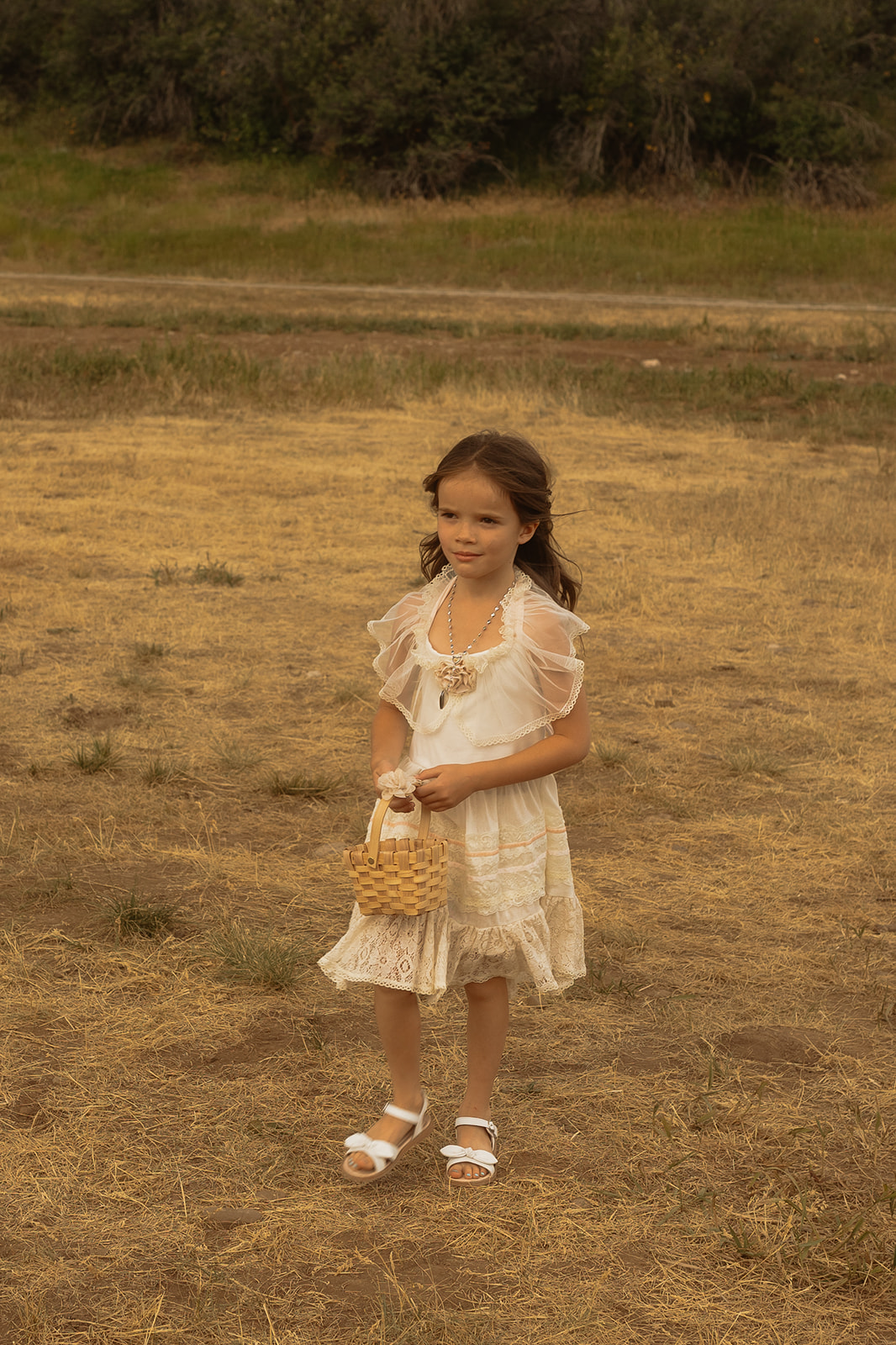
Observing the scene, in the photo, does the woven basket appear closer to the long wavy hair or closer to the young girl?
the young girl

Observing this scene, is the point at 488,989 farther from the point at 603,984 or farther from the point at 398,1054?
the point at 603,984

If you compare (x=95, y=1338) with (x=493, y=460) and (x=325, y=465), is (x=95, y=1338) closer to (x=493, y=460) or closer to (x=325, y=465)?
(x=493, y=460)

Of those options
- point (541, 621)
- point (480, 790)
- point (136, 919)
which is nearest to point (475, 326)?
point (136, 919)

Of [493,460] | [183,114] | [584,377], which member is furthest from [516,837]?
[183,114]

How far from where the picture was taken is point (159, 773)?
488 centimetres

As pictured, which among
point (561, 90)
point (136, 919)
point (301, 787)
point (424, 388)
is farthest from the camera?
point (561, 90)

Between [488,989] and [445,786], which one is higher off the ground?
[445,786]

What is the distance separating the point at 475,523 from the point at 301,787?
229cm

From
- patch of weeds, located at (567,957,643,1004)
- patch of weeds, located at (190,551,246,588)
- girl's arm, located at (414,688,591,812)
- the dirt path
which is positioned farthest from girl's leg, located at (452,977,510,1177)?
the dirt path

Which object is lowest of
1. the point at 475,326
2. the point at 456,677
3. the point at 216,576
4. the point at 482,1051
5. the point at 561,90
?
the point at 216,576

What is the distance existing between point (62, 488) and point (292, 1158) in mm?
7136

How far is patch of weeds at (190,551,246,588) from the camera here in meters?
7.34

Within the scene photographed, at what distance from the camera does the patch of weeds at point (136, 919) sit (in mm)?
3758

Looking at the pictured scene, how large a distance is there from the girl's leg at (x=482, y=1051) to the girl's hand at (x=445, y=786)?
424mm
